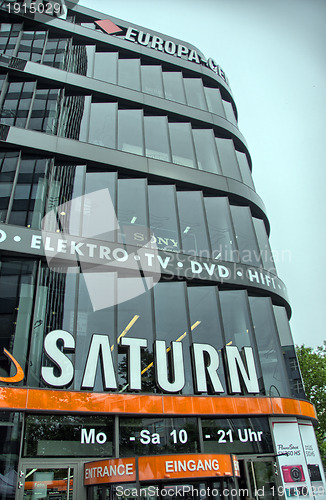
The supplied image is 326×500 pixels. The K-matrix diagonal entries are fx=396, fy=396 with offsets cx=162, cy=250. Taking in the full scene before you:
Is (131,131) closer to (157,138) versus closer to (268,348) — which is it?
(157,138)

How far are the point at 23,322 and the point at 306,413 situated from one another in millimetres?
10776

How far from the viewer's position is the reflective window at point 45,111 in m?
16.1

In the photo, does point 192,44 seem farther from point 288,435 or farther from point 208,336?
point 288,435

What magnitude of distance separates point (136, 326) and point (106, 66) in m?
14.1

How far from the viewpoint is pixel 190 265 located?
15539 mm

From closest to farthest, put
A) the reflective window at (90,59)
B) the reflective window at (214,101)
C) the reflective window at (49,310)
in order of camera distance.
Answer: the reflective window at (49,310) < the reflective window at (90,59) < the reflective window at (214,101)

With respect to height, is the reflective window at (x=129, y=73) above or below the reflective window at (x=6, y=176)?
above

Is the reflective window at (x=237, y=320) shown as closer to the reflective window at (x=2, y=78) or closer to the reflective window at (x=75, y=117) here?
the reflective window at (x=75, y=117)

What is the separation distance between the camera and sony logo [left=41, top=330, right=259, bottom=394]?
11.7 meters

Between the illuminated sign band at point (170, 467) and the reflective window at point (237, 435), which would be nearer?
the illuminated sign band at point (170, 467)

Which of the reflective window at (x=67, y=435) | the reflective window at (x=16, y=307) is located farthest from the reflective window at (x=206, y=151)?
the reflective window at (x=67, y=435)

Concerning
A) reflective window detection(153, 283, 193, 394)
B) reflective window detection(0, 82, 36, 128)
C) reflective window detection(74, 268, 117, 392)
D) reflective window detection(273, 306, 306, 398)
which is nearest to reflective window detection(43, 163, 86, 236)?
reflective window detection(74, 268, 117, 392)

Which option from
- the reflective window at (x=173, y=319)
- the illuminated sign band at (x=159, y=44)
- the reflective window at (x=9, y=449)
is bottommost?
the reflective window at (x=9, y=449)

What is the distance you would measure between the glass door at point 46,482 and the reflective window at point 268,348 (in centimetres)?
732
